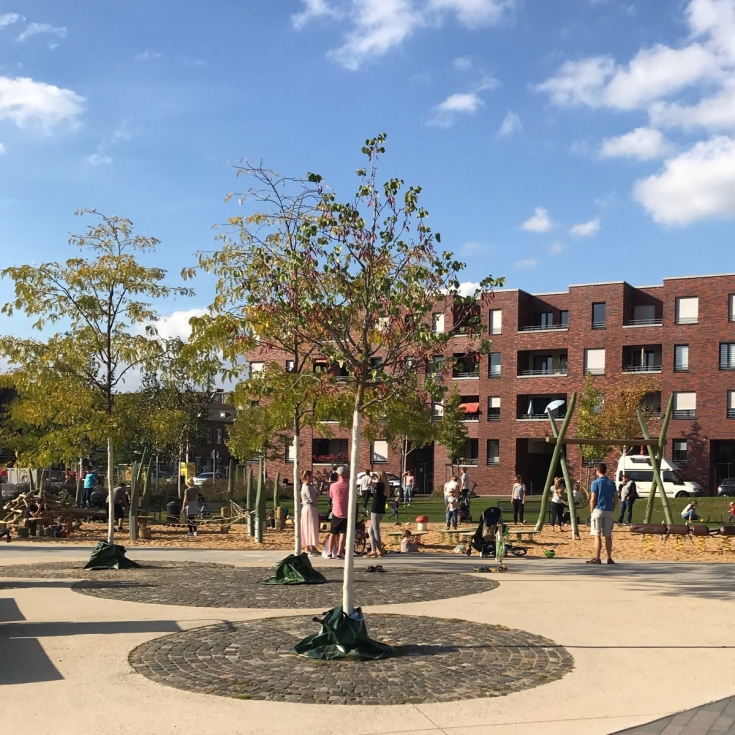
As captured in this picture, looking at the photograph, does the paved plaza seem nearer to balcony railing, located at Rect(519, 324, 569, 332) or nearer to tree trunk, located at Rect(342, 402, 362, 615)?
tree trunk, located at Rect(342, 402, 362, 615)

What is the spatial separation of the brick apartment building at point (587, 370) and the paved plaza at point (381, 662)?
1582 inches

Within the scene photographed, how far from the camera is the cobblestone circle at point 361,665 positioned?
714cm

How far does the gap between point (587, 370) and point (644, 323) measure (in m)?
4.57

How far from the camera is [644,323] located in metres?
59.7

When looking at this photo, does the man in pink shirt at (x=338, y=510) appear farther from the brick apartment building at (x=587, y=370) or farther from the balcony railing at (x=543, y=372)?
the balcony railing at (x=543, y=372)

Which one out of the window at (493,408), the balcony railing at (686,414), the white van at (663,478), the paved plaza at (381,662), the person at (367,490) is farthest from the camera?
the window at (493,408)

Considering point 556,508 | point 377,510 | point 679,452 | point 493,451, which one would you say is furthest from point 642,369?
point 377,510

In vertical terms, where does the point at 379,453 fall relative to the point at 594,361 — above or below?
below

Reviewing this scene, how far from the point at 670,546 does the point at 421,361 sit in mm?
14261

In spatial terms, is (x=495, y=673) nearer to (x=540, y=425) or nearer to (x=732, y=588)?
Result: (x=732, y=588)

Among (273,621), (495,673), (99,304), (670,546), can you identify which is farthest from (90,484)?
(495,673)

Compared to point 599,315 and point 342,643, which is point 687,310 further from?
point 342,643

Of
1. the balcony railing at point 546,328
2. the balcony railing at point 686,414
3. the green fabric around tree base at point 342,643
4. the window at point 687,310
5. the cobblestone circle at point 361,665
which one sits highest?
the window at point 687,310

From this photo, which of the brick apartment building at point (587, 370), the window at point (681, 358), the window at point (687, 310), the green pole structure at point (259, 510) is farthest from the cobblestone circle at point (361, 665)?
the window at point (687, 310)
